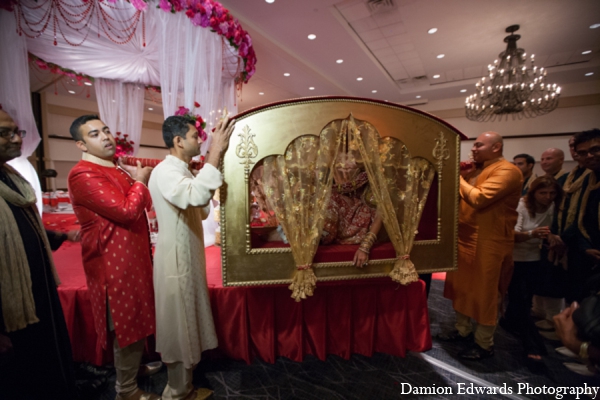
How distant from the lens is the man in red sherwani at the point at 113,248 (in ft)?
4.75

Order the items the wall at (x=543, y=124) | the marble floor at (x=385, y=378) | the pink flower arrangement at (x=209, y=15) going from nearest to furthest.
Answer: the marble floor at (x=385, y=378), the pink flower arrangement at (x=209, y=15), the wall at (x=543, y=124)

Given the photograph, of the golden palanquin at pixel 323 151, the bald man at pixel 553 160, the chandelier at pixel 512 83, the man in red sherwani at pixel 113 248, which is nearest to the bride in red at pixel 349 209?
the golden palanquin at pixel 323 151

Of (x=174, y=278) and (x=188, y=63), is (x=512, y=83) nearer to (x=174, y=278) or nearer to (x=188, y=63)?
(x=188, y=63)

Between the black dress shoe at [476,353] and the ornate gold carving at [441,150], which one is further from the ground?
the ornate gold carving at [441,150]

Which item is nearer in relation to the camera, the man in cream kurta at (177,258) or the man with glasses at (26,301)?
the man with glasses at (26,301)

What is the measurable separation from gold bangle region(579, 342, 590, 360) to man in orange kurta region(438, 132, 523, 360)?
118cm

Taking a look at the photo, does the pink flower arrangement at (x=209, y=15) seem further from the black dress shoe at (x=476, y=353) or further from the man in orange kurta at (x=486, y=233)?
the black dress shoe at (x=476, y=353)

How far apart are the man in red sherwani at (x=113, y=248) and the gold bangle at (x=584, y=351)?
2195mm

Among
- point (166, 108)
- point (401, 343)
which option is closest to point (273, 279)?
point (401, 343)

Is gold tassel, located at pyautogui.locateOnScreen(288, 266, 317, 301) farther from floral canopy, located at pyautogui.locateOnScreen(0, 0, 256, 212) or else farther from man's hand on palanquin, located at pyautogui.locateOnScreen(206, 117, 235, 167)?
floral canopy, located at pyautogui.locateOnScreen(0, 0, 256, 212)

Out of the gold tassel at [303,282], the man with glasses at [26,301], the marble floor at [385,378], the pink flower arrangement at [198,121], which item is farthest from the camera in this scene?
the pink flower arrangement at [198,121]

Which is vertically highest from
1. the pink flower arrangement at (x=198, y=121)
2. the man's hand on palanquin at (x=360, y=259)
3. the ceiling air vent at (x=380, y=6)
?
the ceiling air vent at (x=380, y=6)

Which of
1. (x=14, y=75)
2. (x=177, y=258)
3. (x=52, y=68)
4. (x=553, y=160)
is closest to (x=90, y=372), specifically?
(x=177, y=258)

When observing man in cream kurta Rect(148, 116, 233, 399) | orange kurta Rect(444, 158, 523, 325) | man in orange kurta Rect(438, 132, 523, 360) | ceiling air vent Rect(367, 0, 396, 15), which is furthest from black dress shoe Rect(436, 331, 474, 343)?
ceiling air vent Rect(367, 0, 396, 15)
